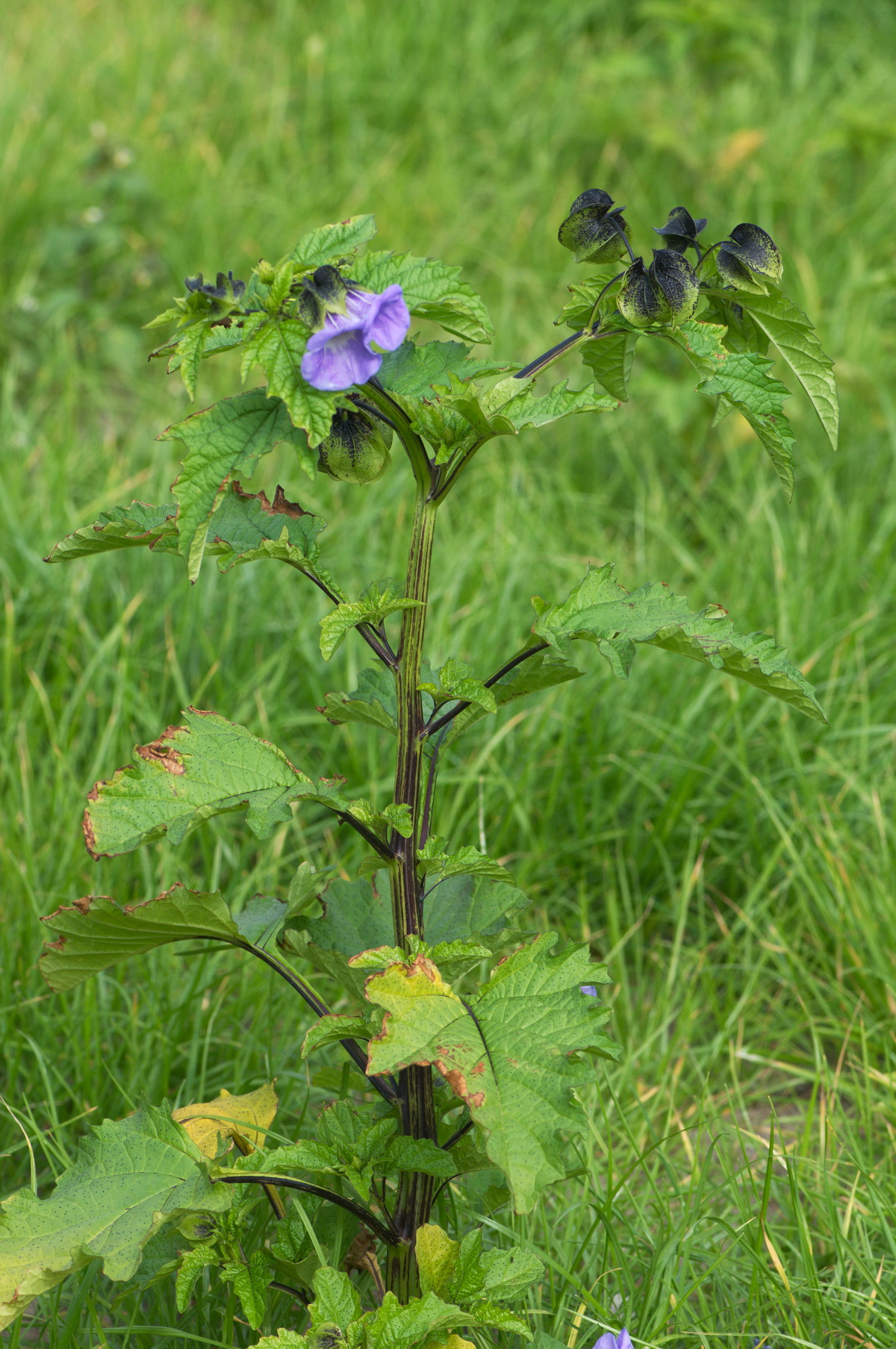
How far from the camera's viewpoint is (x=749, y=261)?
114 cm

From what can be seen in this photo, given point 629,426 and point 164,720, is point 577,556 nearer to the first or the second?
point 629,426

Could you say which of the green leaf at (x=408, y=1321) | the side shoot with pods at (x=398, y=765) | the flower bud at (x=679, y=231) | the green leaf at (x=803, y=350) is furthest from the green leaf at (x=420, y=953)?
the flower bud at (x=679, y=231)

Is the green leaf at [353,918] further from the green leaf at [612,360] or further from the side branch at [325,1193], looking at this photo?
the green leaf at [612,360]

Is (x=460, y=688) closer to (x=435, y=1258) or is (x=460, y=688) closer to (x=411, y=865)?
(x=411, y=865)

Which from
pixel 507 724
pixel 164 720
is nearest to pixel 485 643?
pixel 507 724

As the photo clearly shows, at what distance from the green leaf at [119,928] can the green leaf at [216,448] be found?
1.15ft

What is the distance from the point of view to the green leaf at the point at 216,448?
1.02 meters

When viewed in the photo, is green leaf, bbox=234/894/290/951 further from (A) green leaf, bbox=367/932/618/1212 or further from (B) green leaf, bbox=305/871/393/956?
(A) green leaf, bbox=367/932/618/1212

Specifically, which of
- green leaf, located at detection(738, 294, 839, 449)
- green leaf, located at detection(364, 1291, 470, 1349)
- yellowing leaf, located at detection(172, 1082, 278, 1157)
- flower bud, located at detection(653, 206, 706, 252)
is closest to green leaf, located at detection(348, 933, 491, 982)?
green leaf, located at detection(364, 1291, 470, 1349)

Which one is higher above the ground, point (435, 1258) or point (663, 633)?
point (663, 633)

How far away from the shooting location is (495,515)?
300cm

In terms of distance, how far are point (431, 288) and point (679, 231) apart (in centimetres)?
28

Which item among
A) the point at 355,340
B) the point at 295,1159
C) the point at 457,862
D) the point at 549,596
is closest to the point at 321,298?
the point at 355,340

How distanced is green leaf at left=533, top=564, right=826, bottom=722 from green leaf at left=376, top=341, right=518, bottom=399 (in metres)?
0.22
